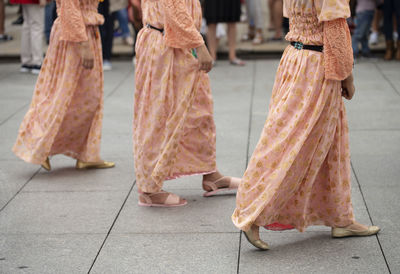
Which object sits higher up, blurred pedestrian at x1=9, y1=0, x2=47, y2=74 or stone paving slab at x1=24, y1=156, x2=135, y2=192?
blurred pedestrian at x1=9, y1=0, x2=47, y2=74

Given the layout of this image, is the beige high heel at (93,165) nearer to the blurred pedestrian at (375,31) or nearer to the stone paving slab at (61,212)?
the stone paving slab at (61,212)

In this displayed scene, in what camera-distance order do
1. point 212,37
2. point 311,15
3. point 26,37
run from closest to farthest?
point 311,15
point 26,37
point 212,37

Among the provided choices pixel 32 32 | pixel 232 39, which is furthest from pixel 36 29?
pixel 232 39

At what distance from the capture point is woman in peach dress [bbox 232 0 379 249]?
4.10m

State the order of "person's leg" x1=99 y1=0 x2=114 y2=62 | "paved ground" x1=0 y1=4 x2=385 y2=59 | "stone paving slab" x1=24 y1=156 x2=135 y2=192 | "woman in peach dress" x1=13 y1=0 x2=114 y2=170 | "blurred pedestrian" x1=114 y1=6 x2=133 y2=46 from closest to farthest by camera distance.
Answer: "stone paving slab" x1=24 y1=156 x2=135 y2=192
"woman in peach dress" x1=13 y1=0 x2=114 y2=170
"person's leg" x1=99 y1=0 x2=114 y2=62
"paved ground" x1=0 y1=4 x2=385 y2=59
"blurred pedestrian" x1=114 y1=6 x2=133 y2=46

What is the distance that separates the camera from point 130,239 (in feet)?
15.2

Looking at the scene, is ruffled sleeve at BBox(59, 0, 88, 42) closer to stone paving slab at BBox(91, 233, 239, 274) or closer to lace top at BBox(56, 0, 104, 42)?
lace top at BBox(56, 0, 104, 42)

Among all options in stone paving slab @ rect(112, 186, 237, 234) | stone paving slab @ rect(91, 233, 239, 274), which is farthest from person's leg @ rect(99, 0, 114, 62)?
stone paving slab @ rect(91, 233, 239, 274)

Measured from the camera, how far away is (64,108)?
605 cm

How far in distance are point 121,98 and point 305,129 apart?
5469 millimetres

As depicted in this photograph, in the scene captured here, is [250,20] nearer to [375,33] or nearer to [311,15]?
[375,33]

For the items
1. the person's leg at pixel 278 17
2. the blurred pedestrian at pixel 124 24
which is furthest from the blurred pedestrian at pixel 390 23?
the blurred pedestrian at pixel 124 24

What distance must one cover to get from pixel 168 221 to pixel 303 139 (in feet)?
4.30

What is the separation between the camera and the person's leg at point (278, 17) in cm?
1285
